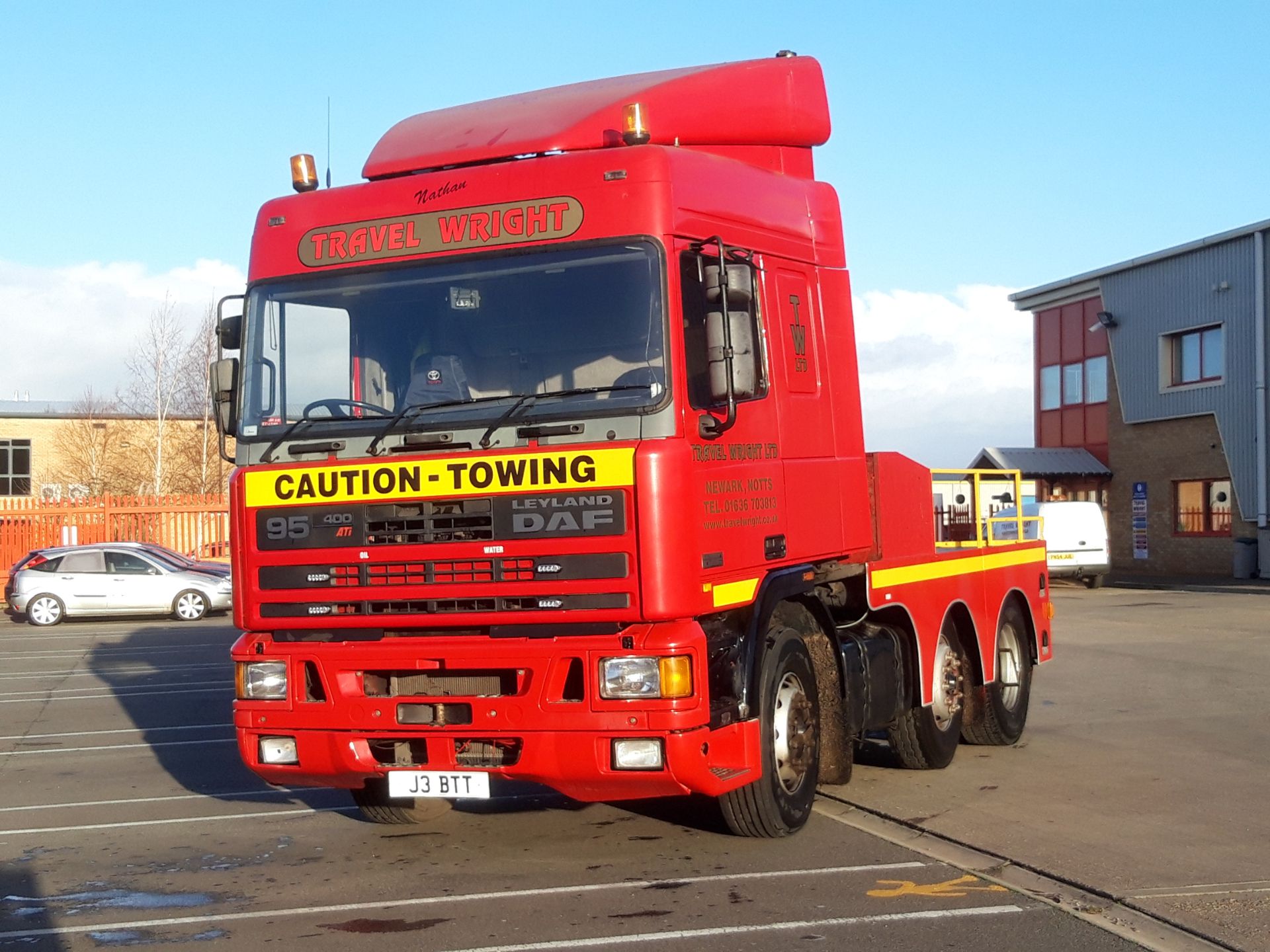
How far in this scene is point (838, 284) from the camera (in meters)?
8.28

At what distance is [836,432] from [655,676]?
2.26 m

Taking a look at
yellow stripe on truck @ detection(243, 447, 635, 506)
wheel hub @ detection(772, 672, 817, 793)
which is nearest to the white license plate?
yellow stripe on truck @ detection(243, 447, 635, 506)

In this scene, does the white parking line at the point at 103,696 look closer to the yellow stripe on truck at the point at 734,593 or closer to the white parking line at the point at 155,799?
the white parking line at the point at 155,799

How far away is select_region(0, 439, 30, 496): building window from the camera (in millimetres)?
59156

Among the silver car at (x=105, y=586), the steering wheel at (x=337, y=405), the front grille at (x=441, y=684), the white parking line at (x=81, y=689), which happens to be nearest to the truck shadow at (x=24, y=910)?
the front grille at (x=441, y=684)

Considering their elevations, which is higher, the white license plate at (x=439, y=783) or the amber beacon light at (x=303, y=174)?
the amber beacon light at (x=303, y=174)

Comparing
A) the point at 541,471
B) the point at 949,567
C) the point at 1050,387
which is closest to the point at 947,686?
the point at 949,567

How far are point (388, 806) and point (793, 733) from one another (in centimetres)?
238

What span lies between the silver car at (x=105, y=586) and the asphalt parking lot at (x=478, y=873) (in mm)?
16422

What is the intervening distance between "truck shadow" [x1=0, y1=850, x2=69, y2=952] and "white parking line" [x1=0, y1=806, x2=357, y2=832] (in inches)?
26.5

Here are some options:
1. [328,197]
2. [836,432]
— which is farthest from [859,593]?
[328,197]

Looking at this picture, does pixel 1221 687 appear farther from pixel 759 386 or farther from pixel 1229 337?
pixel 1229 337

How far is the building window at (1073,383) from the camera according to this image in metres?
42.1

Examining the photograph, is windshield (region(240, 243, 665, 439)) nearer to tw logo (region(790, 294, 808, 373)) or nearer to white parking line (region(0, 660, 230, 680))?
tw logo (region(790, 294, 808, 373))
